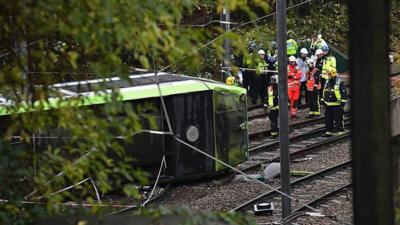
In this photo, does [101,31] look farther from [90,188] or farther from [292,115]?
[292,115]

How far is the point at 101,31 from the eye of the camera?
11.7 ft

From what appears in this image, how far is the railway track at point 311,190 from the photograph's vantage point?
11.9 m

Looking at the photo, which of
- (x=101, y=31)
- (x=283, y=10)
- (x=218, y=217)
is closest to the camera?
(x=101, y=31)

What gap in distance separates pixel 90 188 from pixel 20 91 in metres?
0.81

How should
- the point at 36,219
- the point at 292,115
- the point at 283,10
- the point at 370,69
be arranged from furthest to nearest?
the point at 292,115
the point at 283,10
the point at 36,219
the point at 370,69

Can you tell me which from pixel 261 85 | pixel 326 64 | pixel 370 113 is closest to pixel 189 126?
pixel 326 64

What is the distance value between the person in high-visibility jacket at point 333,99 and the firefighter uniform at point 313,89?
1728 millimetres

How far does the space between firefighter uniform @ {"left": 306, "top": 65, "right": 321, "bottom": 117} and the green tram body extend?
678 cm

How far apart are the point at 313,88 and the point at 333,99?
193 cm

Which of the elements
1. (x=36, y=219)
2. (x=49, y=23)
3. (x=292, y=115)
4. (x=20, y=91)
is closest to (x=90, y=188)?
(x=36, y=219)

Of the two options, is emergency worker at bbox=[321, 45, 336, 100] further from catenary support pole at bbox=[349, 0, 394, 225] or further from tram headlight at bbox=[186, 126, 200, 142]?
catenary support pole at bbox=[349, 0, 394, 225]

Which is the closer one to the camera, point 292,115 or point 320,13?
point 292,115

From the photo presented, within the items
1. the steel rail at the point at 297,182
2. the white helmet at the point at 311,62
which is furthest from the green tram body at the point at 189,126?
the white helmet at the point at 311,62

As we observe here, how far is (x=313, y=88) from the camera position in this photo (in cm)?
2081
